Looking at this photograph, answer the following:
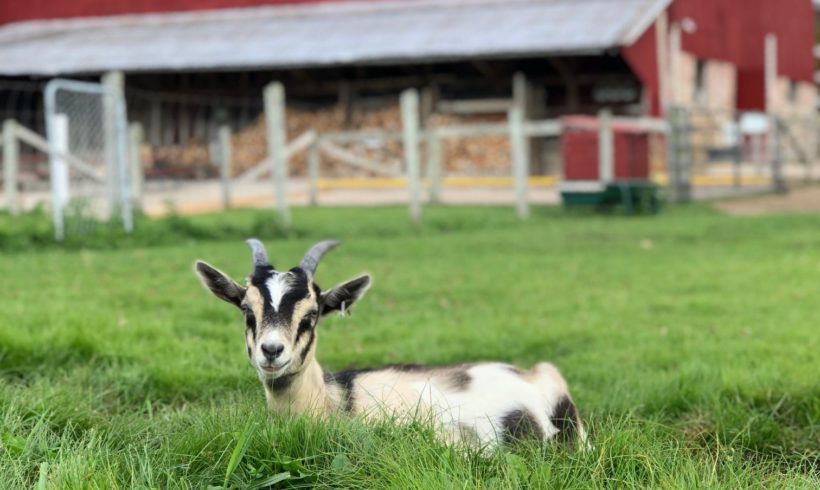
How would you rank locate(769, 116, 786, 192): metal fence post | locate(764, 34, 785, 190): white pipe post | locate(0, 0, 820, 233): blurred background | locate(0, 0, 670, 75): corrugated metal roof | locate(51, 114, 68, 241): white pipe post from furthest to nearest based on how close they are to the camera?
locate(0, 0, 670, 75): corrugated metal roof
locate(764, 34, 785, 190): white pipe post
locate(769, 116, 786, 192): metal fence post
locate(0, 0, 820, 233): blurred background
locate(51, 114, 68, 241): white pipe post

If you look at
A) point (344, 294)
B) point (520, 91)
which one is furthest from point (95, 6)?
point (344, 294)

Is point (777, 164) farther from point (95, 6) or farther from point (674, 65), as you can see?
point (95, 6)

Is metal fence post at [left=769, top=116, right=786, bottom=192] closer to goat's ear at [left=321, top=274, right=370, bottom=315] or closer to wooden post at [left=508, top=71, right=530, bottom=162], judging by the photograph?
wooden post at [left=508, top=71, right=530, bottom=162]

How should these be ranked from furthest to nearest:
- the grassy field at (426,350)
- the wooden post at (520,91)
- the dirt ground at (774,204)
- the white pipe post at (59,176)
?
the wooden post at (520,91)
the dirt ground at (774,204)
the white pipe post at (59,176)
the grassy field at (426,350)

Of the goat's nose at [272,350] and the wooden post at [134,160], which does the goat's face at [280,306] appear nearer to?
the goat's nose at [272,350]

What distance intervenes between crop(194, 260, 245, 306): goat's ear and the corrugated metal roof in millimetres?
17660

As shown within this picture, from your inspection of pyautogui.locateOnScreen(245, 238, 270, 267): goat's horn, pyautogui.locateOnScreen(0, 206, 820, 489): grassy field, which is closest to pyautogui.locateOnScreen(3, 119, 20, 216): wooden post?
pyautogui.locateOnScreen(0, 206, 820, 489): grassy field

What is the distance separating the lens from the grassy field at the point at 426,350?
3342 mm

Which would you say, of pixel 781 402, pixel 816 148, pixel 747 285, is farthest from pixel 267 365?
pixel 816 148

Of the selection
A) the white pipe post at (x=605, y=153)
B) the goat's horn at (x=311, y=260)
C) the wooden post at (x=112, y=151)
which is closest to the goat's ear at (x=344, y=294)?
the goat's horn at (x=311, y=260)

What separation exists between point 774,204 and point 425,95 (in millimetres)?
9955

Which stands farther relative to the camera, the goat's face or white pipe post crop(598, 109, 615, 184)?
white pipe post crop(598, 109, 615, 184)

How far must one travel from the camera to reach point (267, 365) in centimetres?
368

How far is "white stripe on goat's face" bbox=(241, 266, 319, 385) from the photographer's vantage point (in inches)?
145
